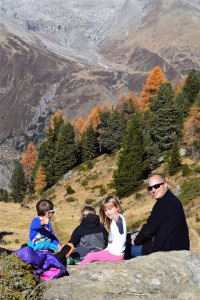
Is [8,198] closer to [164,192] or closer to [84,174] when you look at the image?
[84,174]

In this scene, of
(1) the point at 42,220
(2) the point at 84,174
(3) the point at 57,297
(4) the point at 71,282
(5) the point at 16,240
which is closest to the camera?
(3) the point at 57,297

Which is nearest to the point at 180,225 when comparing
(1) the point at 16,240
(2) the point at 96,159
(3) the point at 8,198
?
(1) the point at 16,240

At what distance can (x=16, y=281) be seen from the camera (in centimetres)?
630

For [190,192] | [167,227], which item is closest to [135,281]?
[167,227]

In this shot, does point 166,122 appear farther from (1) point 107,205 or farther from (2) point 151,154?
(1) point 107,205

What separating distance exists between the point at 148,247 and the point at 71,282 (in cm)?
283

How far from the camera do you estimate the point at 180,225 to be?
891 centimetres

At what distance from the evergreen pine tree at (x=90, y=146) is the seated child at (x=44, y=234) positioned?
72675 millimetres

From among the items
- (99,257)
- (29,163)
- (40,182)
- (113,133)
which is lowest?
(99,257)

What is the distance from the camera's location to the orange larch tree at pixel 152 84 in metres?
88.8

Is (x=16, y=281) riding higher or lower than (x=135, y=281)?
higher

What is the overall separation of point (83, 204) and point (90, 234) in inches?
2009

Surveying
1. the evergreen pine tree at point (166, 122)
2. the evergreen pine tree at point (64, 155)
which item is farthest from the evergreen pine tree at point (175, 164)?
the evergreen pine tree at point (64, 155)

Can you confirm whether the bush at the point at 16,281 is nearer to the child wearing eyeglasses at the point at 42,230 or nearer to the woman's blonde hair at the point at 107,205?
the child wearing eyeglasses at the point at 42,230
